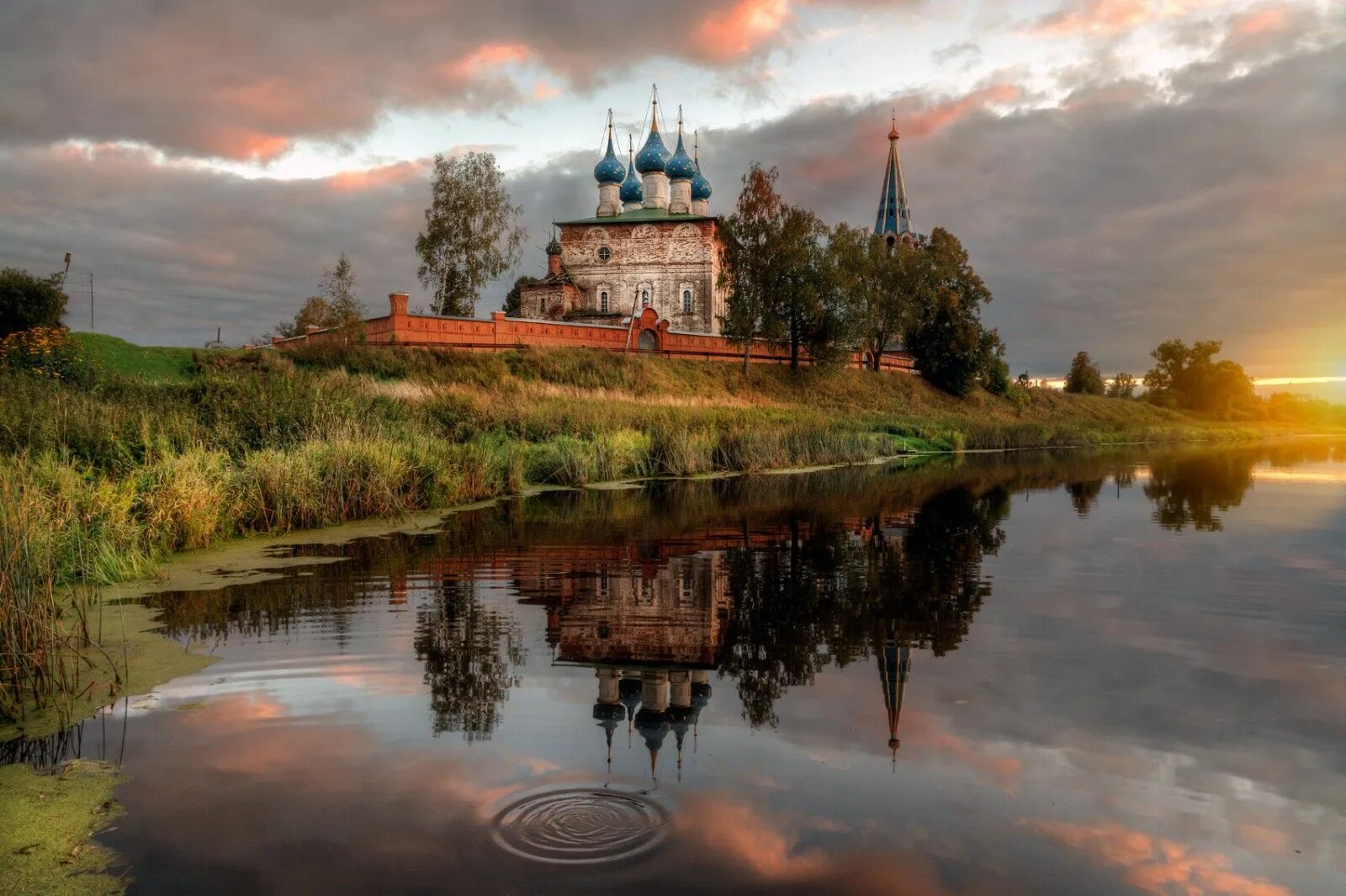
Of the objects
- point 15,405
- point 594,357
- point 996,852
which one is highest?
point 594,357

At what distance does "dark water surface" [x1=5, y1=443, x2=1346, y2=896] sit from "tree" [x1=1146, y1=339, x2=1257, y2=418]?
252 ft

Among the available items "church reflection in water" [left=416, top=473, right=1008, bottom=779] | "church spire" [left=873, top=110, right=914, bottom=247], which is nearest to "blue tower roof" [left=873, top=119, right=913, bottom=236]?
"church spire" [left=873, top=110, right=914, bottom=247]

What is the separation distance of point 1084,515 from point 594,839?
13.4 metres

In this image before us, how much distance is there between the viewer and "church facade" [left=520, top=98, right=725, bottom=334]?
165 ft

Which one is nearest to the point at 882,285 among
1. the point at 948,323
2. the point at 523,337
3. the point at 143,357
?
the point at 948,323

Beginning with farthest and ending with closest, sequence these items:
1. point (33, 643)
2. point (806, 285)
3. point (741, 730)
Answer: point (806, 285) → point (33, 643) → point (741, 730)

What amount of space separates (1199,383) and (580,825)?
3440 inches

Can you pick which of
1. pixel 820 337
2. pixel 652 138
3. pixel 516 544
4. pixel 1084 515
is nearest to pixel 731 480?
pixel 1084 515

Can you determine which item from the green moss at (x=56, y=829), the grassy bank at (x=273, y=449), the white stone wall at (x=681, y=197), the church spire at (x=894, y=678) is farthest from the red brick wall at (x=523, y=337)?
the green moss at (x=56, y=829)

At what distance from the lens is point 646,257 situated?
50969 millimetres

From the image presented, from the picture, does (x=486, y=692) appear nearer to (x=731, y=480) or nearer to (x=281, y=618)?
(x=281, y=618)

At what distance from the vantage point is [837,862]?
10.5ft

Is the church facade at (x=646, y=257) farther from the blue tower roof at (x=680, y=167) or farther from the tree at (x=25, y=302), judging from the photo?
the tree at (x=25, y=302)

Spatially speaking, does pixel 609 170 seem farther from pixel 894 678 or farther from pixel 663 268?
pixel 894 678
